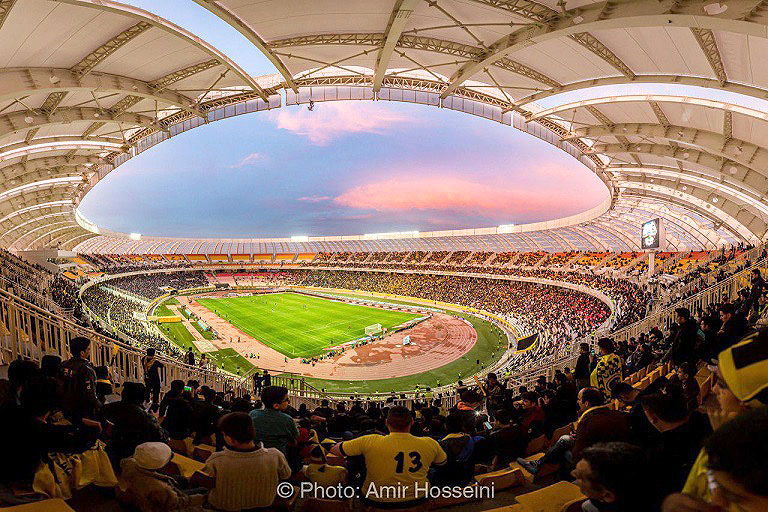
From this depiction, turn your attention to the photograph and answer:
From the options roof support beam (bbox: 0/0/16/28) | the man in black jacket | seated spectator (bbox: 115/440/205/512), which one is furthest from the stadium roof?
seated spectator (bbox: 115/440/205/512)

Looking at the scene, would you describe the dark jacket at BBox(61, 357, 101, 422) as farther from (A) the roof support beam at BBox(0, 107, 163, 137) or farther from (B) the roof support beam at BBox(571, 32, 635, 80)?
(A) the roof support beam at BBox(0, 107, 163, 137)

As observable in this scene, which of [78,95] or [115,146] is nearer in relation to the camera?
[78,95]

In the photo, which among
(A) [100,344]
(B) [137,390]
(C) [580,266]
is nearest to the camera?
(B) [137,390]

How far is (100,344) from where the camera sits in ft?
27.7

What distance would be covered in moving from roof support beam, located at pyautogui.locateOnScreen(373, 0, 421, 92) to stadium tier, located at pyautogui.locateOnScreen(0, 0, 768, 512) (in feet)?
0.26

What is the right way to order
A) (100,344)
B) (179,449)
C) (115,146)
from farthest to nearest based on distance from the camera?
(115,146) → (100,344) → (179,449)

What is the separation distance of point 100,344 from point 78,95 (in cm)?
1085

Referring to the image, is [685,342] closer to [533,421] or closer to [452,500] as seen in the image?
[533,421]

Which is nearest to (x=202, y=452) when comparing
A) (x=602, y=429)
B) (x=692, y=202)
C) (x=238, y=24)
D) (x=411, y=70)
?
(x=602, y=429)

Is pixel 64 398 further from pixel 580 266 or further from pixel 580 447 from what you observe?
pixel 580 266

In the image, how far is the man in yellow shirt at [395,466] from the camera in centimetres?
317

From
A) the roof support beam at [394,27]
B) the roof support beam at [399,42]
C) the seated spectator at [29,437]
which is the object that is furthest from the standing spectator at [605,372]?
the roof support beam at [399,42]

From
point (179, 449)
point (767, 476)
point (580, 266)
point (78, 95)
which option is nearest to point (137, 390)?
point (179, 449)

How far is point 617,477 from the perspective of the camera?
189 centimetres
